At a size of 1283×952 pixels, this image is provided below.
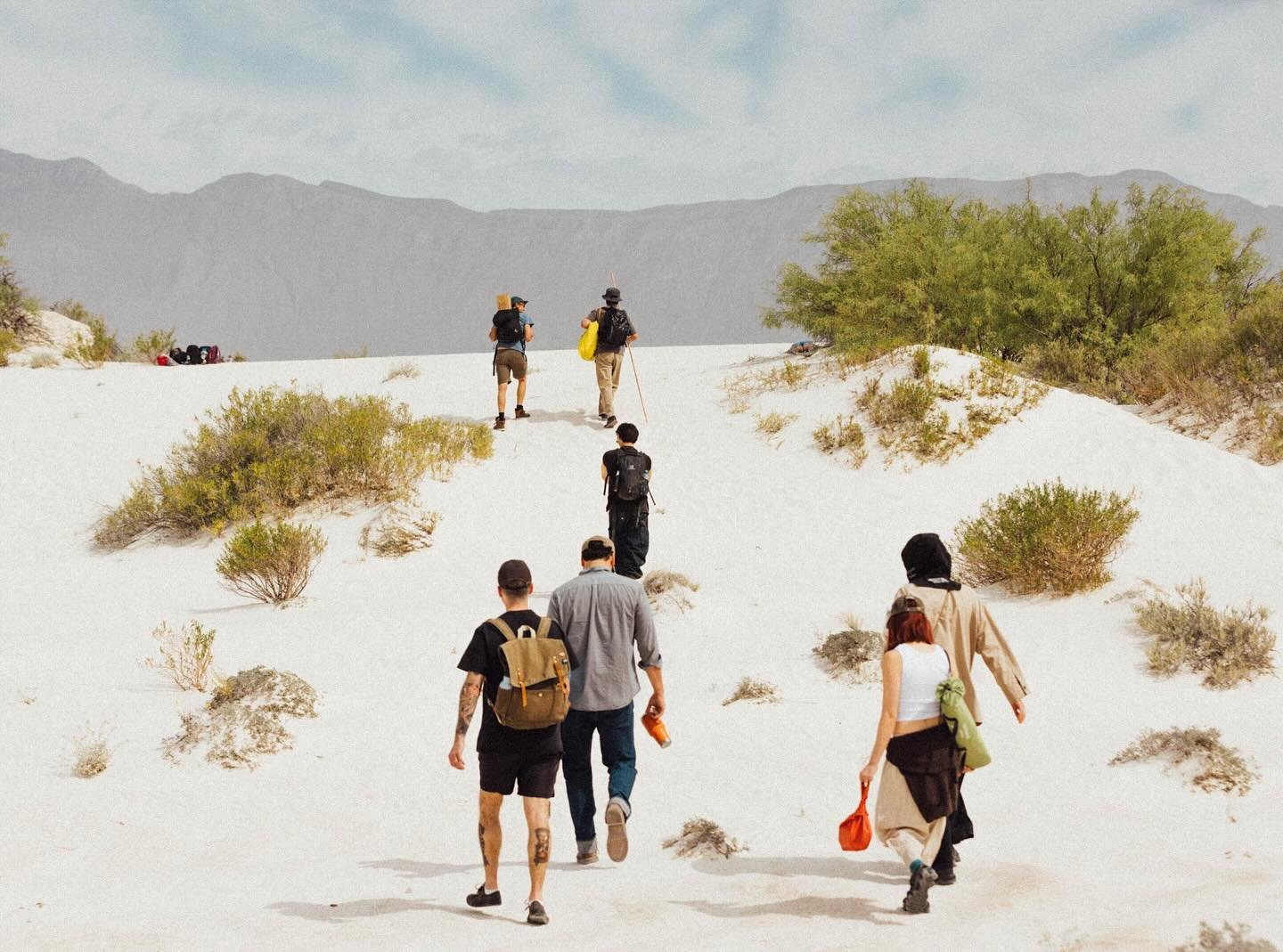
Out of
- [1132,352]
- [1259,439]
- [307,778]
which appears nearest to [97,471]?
[307,778]

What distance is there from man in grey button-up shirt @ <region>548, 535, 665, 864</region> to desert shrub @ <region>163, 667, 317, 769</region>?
293 cm

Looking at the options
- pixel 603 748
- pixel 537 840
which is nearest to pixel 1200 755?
pixel 603 748

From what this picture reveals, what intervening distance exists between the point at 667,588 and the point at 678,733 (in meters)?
3.03

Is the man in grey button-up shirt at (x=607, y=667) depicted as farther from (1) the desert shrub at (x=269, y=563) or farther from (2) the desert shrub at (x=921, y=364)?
(2) the desert shrub at (x=921, y=364)

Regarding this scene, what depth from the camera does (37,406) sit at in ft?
62.3

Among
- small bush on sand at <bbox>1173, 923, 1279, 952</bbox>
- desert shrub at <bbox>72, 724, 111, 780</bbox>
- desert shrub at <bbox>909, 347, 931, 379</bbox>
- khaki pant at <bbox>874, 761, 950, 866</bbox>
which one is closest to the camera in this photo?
small bush on sand at <bbox>1173, 923, 1279, 952</bbox>

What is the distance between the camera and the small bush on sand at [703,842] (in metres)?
5.46

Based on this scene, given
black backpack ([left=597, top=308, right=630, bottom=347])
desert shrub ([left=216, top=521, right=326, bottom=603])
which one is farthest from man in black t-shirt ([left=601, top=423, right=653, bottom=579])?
black backpack ([left=597, top=308, right=630, bottom=347])

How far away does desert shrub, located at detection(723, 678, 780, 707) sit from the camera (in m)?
7.99

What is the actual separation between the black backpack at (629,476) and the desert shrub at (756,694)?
2.27m

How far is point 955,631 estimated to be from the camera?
4750mm

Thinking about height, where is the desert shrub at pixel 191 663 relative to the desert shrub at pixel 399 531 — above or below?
below

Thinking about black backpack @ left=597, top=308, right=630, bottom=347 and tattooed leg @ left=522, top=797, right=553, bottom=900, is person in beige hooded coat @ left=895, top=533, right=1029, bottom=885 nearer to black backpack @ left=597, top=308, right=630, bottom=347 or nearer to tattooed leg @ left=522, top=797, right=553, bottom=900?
tattooed leg @ left=522, top=797, right=553, bottom=900

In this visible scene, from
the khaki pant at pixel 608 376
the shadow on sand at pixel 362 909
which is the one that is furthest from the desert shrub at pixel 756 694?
the khaki pant at pixel 608 376
